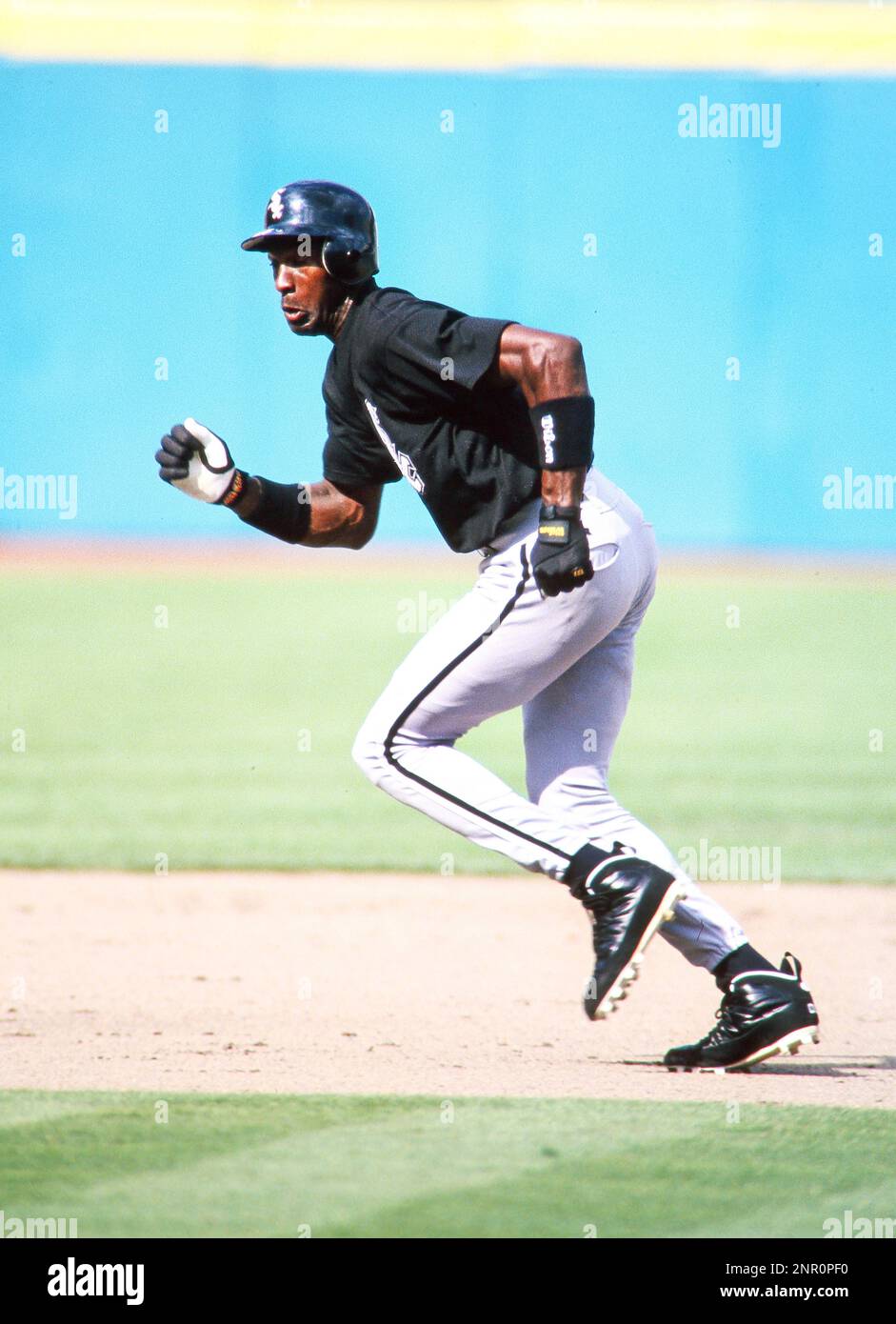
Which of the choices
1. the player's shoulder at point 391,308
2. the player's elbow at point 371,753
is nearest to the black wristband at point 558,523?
the player's shoulder at point 391,308

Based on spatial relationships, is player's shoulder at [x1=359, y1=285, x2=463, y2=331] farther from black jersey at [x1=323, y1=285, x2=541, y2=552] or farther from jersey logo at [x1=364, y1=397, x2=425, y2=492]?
jersey logo at [x1=364, y1=397, x2=425, y2=492]

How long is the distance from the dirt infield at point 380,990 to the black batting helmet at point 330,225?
1816 millimetres

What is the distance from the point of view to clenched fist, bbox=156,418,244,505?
373cm

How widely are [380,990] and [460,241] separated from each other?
50.1 feet

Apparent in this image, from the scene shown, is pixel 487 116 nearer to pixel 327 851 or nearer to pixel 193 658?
pixel 193 658

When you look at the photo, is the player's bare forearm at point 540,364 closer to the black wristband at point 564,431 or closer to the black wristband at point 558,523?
the black wristband at point 564,431

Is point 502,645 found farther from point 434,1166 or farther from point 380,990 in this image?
point 380,990

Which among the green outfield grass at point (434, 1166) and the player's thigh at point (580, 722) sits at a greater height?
the player's thigh at point (580, 722)

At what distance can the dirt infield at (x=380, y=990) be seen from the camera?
11.6 ft

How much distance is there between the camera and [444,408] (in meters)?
3.35

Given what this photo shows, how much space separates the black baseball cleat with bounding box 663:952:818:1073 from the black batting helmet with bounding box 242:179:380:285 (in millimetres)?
1832

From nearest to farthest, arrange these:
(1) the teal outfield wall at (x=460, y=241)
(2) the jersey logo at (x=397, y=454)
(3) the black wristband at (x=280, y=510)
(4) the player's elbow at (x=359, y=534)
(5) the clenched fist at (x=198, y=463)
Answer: (2) the jersey logo at (x=397, y=454) → (5) the clenched fist at (x=198, y=463) → (3) the black wristband at (x=280, y=510) → (4) the player's elbow at (x=359, y=534) → (1) the teal outfield wall at (x=460, y=241)
